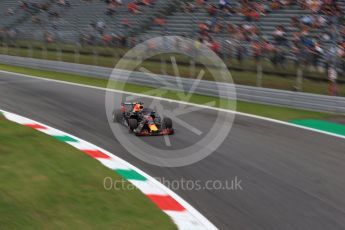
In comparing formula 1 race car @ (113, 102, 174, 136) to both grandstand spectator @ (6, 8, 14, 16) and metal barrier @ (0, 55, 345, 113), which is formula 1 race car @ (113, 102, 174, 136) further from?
grandstand spectator @ (6, 8, 14, 16)

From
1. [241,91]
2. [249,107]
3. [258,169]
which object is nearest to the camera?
[258,169]

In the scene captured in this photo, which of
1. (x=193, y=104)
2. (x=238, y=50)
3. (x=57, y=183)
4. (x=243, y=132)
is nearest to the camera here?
(x=57, y=183)

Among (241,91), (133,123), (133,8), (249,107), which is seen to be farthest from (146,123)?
(133,8)

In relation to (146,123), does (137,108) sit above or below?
above

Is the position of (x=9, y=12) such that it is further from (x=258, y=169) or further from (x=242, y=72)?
(x=258, y=169)

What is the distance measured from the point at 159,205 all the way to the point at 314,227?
1.69 metres

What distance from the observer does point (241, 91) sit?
1496 centimetres

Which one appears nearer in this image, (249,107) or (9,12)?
(249,107)

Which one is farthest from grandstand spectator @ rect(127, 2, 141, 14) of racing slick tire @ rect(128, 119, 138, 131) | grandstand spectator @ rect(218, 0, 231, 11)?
racing slick tire @ rect(128, 119, 138, 131)

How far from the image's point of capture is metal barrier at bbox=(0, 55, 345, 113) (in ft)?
42.6

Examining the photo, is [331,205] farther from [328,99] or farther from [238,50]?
[238,50]

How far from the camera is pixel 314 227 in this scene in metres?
5.25

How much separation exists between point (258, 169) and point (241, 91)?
25.4ft

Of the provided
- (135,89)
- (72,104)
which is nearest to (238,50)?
(135,89)
